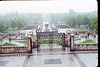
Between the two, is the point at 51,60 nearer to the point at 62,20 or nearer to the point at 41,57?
the point at 41,57

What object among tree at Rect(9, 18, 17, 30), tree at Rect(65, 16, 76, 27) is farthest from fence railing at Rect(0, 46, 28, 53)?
tree at Rect(65, 16, 76, 27)

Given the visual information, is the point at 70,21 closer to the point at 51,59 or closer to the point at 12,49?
the point at 12,49

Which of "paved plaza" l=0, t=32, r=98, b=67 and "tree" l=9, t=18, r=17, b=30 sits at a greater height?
"tree" l=9, t=18, r=17, b=30

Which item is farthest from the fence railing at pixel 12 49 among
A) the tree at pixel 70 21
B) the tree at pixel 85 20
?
the tree at pixel 85 20

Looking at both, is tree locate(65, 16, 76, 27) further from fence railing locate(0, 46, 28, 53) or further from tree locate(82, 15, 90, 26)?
fence railing locate(0, 46, 28, 53)

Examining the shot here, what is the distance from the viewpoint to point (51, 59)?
8617 mm

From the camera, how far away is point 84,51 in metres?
10.2

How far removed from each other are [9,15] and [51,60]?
1557 cm

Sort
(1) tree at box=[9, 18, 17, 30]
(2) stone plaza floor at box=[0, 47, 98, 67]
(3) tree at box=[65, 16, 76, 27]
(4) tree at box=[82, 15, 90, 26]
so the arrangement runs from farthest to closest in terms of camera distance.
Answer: (3) tree at box=[65, 16, 76, 27] < (4) tree at box=[82, 15, 90, 26] < (1) tree at box=[9, 18, 17, 30] < (2) stone plaza floor at box=[0, 47, 98, 67]

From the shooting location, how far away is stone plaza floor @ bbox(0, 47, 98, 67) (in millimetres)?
7768

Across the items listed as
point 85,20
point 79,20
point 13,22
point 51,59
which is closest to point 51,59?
point 51,59

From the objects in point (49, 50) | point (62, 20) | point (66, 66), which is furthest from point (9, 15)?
point (66, 66)

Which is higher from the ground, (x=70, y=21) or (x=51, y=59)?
(x=70, y=21)

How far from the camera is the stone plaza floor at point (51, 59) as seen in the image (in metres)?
7.77
